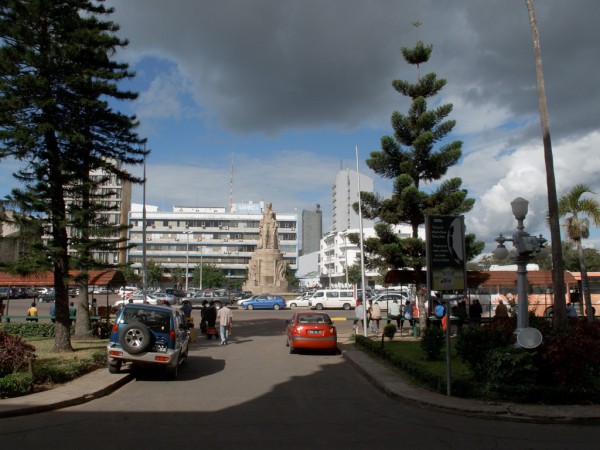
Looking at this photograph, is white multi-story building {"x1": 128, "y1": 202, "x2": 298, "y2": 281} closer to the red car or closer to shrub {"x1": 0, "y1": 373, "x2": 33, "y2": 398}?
the red car

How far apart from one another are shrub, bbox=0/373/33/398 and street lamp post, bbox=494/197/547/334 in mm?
10176

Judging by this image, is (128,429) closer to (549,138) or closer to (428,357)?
(428,357)

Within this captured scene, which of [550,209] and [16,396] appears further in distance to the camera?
[550,209]

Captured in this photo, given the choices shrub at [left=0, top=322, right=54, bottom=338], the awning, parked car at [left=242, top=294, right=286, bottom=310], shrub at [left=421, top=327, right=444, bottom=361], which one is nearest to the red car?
shrub at [left=421, top=327, right=444, bottom=361]

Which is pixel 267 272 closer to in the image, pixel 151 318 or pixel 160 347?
pixel 151 318

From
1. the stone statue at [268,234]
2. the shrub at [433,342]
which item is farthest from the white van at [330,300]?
the shrub at [433,342]

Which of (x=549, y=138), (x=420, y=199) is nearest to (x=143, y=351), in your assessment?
(x=549, y=138)

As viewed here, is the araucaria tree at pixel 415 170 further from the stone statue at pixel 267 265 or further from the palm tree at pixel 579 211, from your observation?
the stone statue at pixel 267 265

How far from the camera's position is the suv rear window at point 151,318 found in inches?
489

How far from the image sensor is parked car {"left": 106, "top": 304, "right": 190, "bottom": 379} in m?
11.9

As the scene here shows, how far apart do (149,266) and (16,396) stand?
85.2m

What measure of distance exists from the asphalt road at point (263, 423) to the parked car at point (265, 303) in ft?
114

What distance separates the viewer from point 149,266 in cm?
9212

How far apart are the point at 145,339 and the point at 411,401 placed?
5.86 m
